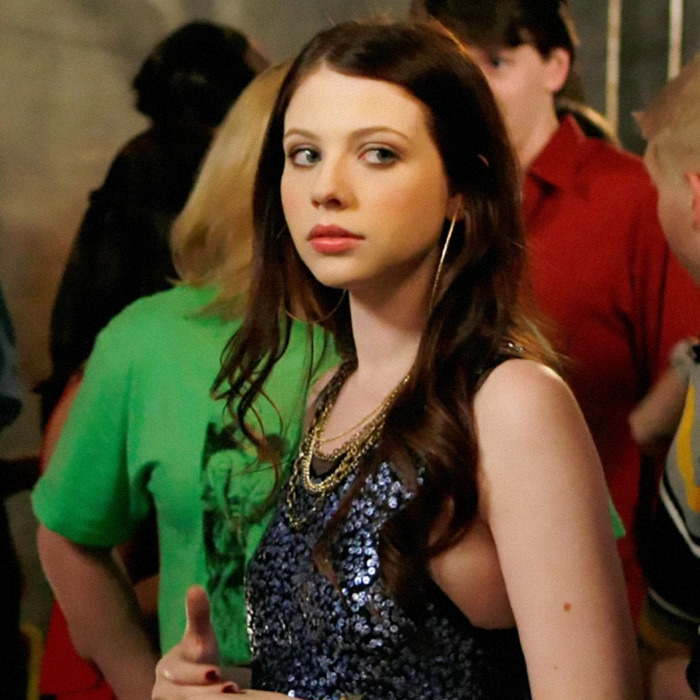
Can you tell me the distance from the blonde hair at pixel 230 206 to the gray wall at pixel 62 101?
0.44 metres

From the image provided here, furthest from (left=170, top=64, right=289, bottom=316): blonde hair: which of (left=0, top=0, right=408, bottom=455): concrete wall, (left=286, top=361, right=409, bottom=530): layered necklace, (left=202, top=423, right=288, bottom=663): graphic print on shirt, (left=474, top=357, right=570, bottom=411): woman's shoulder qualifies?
(left=474, top=357, right=570, bottom=411): woman's shoulder

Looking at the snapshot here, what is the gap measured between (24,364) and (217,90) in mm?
552

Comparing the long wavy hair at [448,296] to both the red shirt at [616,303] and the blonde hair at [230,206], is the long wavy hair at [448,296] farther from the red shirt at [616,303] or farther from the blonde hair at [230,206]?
the red shirt at [616,303]

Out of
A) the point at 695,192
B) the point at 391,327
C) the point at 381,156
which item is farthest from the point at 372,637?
the point at 695,192

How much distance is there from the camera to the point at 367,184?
88 centimetres

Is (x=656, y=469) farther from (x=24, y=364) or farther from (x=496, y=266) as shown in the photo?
(x=24, y=364)

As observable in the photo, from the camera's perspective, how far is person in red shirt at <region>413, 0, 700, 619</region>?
1.58 m

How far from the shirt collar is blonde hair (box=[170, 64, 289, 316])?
1.62 ft

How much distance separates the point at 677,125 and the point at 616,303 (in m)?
0.55

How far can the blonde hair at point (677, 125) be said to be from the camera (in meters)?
1.04

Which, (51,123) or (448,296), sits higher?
(448,296)

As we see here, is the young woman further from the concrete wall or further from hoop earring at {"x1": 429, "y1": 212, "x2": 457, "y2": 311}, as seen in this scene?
the concrete wall

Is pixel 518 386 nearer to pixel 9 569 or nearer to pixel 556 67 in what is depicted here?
pixel 556 67

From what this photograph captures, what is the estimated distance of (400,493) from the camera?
0.89 metres
